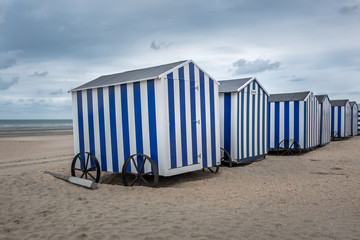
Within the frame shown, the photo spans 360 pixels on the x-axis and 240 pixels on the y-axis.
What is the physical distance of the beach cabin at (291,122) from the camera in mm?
13172

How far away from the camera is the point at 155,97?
21.8 ft

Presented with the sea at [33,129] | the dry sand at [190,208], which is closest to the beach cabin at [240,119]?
the dry sand at [190,208]

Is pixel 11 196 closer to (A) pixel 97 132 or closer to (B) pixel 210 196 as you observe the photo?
(A) pixel 97 132

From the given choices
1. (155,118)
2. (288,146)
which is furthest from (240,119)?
(288,146)

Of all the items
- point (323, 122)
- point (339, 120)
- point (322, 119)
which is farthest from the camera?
point (339, 120)

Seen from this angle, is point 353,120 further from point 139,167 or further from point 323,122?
point 139,167

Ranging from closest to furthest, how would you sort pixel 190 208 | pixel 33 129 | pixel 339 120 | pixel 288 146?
1. pixel 190 208
2. pixel 288 146
3. pixel 339 120
4. pixel 33 129

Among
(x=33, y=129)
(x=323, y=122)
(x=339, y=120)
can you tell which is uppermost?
(x=323, y=122)

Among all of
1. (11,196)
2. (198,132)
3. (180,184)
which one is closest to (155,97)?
(198,132)

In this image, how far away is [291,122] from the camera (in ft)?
43.9

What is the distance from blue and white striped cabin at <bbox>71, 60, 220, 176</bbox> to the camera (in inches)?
265

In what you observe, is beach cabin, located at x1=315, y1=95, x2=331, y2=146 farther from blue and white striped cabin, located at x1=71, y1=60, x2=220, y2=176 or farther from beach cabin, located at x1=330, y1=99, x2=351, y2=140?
blue and white striped cabin, located at x1=71, y1=60, x2=220, y2=176

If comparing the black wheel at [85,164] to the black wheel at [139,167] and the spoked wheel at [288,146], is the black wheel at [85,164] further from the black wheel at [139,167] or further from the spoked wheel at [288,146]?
the spoked wheel at [288,146]

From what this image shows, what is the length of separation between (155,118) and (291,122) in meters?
8.52
